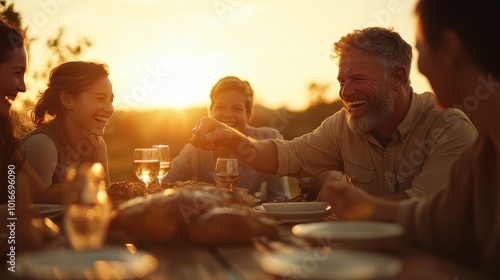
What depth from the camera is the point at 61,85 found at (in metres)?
4.57

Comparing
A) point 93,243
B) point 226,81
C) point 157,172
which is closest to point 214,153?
point 226,81

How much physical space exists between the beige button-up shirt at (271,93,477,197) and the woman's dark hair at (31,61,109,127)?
59.5 inches

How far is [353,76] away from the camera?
430 cm

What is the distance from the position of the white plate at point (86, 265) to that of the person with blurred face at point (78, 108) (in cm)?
280

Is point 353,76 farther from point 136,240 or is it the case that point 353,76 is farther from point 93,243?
point 93,243

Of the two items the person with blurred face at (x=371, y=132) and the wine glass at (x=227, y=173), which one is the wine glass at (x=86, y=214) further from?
the person with blurred face at (x=371, y=132)

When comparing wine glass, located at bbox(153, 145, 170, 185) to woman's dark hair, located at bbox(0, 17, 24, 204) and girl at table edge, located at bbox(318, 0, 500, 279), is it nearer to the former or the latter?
woman's dark hair, located at bbox(0, 17, 24, 204)

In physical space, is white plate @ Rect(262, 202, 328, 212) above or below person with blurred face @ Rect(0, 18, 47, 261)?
below

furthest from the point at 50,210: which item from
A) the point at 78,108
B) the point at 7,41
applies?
the point at 78,108

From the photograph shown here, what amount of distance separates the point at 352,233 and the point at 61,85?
330cm

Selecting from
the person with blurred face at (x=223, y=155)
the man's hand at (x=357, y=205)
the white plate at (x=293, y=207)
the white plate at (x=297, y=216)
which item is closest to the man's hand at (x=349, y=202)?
the man's hand at (x=357, y=205)

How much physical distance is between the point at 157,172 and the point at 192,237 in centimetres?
176

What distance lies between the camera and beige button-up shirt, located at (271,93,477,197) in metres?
3.77

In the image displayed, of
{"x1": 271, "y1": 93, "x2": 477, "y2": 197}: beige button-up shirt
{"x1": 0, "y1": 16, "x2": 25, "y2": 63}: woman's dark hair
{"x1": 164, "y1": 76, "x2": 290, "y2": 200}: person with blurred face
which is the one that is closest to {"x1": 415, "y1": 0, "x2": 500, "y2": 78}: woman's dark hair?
{"x1": 271, "y1": 93, "x2": 477, "y2": 197}: beige button-up shirt
